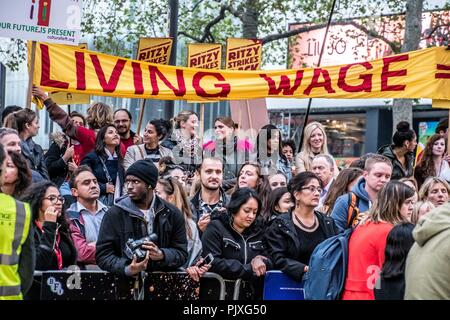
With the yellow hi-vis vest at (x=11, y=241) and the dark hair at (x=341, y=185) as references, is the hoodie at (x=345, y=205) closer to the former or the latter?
the dark hair at (x=341, y=185)

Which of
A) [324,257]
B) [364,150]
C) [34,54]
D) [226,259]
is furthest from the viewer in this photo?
[364,150]

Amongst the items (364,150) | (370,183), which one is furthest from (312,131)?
(364,150)

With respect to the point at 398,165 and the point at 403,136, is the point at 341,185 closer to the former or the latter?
the point at 398,165

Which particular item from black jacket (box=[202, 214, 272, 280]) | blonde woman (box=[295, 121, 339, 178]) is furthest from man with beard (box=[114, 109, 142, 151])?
black jacket (box=[202, 214, 272, 280])

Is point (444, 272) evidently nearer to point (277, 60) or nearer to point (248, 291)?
point (248, 291)

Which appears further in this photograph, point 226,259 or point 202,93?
point 202,93

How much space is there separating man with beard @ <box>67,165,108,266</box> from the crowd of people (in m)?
0.01

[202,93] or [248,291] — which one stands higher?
[202,93]

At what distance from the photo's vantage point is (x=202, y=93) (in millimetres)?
→ 12352

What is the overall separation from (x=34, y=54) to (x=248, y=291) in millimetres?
4067

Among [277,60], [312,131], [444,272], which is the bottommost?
[444,272]

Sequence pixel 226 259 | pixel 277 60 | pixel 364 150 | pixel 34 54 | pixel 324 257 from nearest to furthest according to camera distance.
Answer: pixel 324 257 → pixel 226 259 → pixel 34 54 → pixel 277 60 → pixel 364 150

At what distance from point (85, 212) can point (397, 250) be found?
3298 millimetres

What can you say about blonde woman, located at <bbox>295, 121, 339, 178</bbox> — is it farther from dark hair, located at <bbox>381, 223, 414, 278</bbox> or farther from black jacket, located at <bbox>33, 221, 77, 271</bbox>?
dark hair, located at <bbox>381, 223, 414, 278</bbox>
